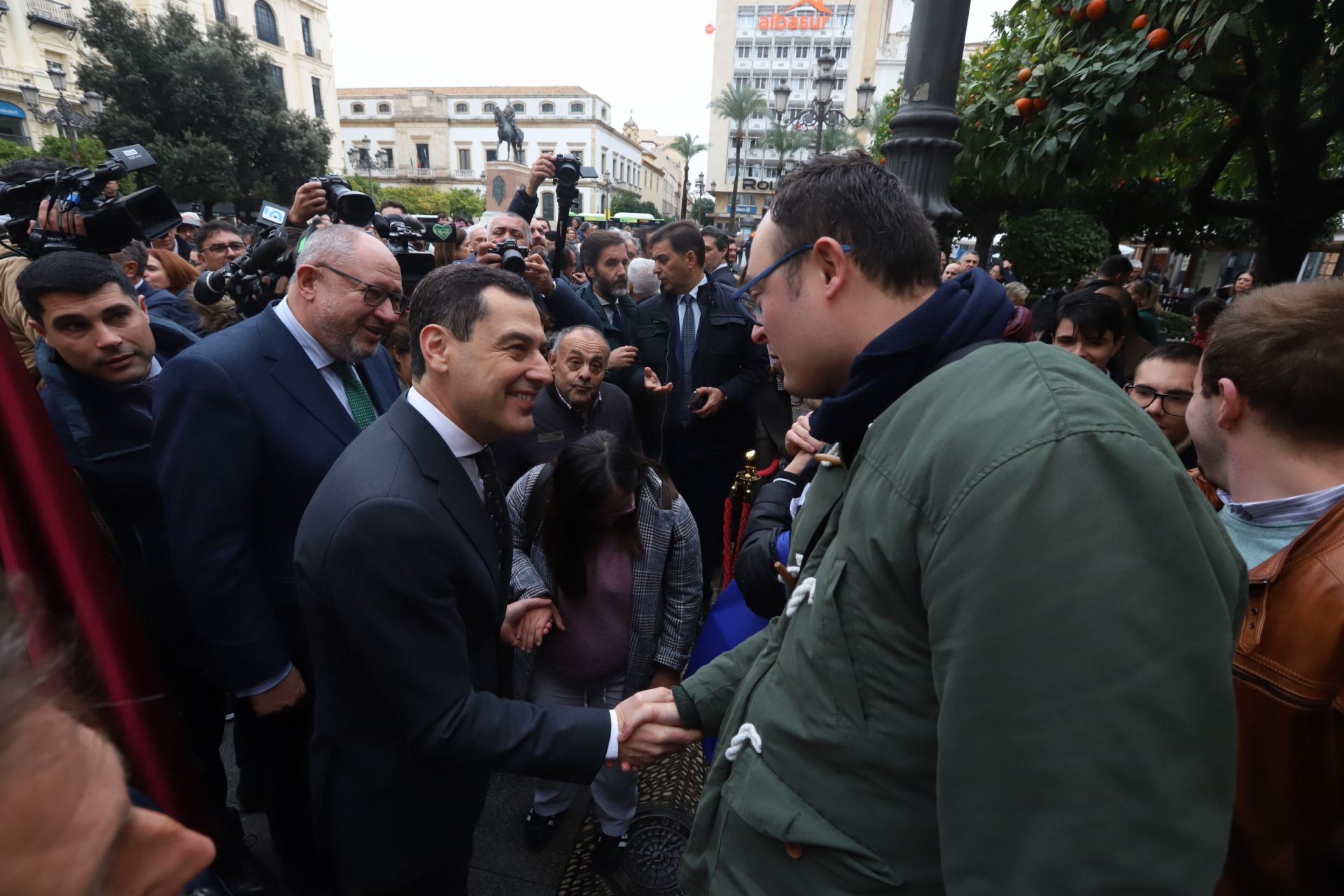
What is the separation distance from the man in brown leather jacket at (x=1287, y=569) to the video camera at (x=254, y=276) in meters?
3.58

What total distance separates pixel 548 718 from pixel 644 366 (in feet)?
10.2

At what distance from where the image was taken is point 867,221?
4.02 feet

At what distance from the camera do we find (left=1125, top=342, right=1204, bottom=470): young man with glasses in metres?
2.51

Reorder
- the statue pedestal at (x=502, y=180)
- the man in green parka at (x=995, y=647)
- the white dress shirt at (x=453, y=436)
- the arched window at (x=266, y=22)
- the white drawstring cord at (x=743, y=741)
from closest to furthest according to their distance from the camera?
the man in green parka at (x=995, y=647) → the white drawstring cord at (x=743, y=741) → the white dress shirt at (x=453, y=436) → the statue pedestal at (x=502, y=180) → the arched window at (x=266, y=22)

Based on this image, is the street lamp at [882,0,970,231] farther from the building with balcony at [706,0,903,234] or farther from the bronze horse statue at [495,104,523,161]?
the building with balcony at [706,0,903,234]

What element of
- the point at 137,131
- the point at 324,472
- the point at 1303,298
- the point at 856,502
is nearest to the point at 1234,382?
the point at 1303,298

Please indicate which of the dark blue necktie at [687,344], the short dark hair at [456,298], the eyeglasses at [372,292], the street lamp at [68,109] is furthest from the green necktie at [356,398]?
the street lamp at [68,109]

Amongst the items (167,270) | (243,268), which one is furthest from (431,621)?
(167,270)

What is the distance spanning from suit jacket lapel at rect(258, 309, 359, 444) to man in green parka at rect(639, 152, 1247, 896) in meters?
1.85

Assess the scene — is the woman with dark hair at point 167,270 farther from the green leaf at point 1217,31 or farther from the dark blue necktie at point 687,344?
the green leaf at point 1217,31

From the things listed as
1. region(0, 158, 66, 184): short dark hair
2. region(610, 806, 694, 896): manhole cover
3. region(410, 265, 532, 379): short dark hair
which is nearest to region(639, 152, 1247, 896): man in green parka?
region(410, 265, 532, 379): short dark hair

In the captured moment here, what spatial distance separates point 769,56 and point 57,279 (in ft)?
250

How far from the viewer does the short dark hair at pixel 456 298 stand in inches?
70.9

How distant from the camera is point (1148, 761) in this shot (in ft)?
2.34
